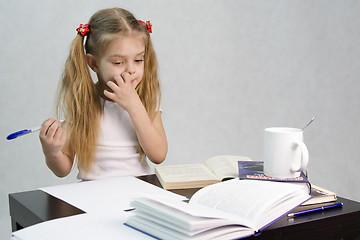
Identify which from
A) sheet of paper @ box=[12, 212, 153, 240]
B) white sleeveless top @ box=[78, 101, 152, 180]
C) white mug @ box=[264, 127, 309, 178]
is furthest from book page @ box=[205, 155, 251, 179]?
sheet of paper @ box=[12, 212, 153, 240]

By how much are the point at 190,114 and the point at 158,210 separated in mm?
1731

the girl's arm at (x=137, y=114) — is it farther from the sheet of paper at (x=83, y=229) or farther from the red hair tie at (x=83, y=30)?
the sheet of paper at (x=83, y=229)

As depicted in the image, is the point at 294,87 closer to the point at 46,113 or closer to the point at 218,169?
the point at 46,113

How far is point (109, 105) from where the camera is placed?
1.56m

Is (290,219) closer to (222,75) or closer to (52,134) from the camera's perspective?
(52,134)

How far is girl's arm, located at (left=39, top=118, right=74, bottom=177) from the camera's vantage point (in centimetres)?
125

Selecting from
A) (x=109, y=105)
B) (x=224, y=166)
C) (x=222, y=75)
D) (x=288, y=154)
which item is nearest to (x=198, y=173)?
(x=224, y=166)

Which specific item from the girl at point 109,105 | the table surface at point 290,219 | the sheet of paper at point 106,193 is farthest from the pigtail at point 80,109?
the table surface at point 290,219

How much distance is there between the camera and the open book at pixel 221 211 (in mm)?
781

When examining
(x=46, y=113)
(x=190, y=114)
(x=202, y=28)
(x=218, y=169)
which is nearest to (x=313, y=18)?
(x=202, y=28)

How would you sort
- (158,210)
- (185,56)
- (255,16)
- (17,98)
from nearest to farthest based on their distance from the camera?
1. (158,210)
2. (17,98)
3. (185,56)
4. (255,16)

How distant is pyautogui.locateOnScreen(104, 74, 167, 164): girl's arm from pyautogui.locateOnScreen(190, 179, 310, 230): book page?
19.0 inches

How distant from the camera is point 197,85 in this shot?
2531mm

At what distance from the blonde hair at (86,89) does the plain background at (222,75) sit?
715mm
